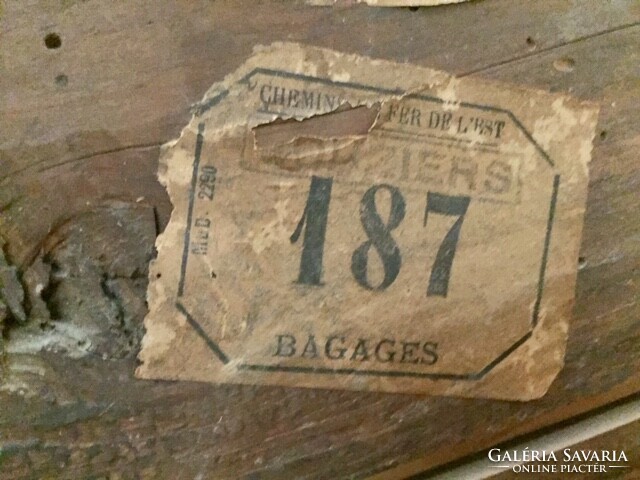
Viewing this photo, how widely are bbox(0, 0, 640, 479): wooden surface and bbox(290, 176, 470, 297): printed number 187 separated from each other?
124 mm

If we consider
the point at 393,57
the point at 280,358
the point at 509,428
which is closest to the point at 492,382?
the point at 509,428

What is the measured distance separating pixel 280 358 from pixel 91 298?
19 centimetres

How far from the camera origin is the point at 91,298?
20.0 inches

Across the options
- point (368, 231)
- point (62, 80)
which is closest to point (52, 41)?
point (62, 80)

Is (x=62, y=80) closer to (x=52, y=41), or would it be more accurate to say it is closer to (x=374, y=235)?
(x=52, y=41)

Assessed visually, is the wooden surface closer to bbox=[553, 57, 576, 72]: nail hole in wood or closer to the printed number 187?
bbox=[553, 57, 576, 72]: nail hole in wood

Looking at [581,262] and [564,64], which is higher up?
[564,64]

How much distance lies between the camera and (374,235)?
1.80ft

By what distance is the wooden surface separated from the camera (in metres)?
0.49

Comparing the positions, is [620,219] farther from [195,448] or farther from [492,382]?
[195,448]

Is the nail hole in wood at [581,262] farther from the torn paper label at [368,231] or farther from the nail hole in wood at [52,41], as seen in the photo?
the nail hole in wood at [52,41]

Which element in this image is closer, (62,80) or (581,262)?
(62,80)

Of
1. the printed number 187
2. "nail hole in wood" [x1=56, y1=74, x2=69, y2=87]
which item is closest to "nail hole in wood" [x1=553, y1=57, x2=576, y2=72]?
the printed number 187

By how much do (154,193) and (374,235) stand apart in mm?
215
